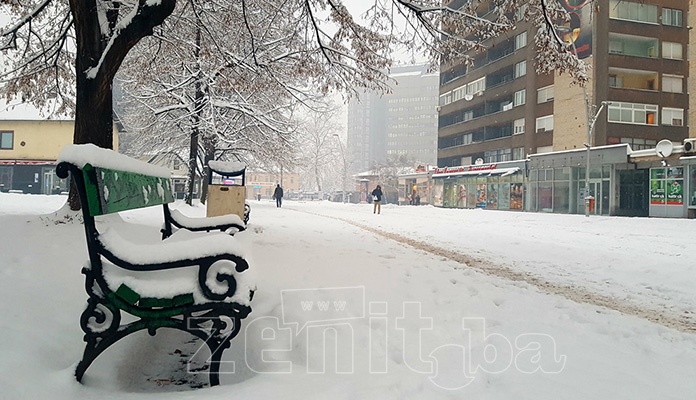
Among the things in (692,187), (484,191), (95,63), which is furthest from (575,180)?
(95,63)

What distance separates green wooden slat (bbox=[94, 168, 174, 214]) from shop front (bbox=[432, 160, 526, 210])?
119ft

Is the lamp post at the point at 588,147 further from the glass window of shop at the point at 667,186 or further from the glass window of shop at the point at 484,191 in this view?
the glass window of shop at the point at 484,191

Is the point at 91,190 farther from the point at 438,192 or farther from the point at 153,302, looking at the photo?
the point at 438,192

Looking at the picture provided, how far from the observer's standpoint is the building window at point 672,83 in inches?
1287

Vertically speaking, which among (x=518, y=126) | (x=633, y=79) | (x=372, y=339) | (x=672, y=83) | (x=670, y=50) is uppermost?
(x=670, y=50)

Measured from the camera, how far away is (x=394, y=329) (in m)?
3.38

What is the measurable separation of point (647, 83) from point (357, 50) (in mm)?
33975

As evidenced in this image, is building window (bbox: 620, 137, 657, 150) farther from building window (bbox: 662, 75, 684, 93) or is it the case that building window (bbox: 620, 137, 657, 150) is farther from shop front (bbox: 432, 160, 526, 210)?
shop front (bbox: 432, 160, 526, 210)

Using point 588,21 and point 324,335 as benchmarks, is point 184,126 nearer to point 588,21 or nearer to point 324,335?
point 324,335

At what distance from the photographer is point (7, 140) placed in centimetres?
3853

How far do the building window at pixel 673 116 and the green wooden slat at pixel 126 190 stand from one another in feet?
125

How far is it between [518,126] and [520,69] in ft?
16.9

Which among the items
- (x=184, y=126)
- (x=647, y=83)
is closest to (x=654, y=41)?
(x=647, y=83)

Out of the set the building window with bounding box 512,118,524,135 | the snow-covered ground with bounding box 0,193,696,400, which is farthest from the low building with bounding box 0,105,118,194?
the snow-covered ground with bounding box 0,193,696,400
